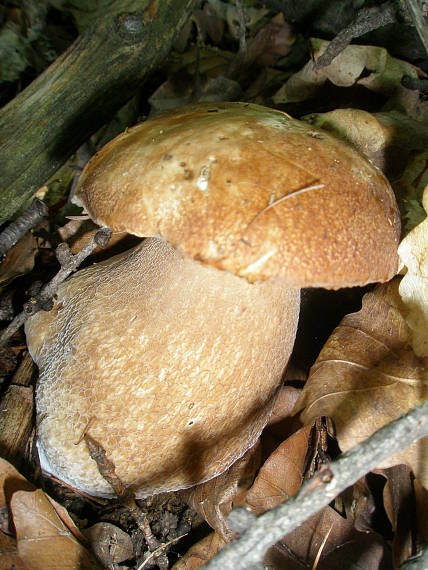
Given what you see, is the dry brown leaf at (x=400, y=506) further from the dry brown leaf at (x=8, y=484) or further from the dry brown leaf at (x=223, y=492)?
the dry brown leaf at (x=8, y=484)

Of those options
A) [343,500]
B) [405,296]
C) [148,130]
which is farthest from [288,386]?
[148,130]

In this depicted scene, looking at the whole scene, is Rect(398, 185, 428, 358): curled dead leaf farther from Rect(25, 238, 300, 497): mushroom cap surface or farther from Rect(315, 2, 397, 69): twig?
Rect(315, 2, 397, 69): twig

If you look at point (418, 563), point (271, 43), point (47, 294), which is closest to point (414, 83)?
point (271, 43)

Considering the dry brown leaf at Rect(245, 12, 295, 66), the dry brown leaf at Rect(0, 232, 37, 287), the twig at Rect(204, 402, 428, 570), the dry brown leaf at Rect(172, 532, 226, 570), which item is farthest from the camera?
the dry brown leaf at Rect(245, 12, 295, 66)

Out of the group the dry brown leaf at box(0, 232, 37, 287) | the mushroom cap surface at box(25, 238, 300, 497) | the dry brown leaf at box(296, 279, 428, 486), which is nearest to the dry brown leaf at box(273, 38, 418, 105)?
the dry brown leaf at box(296, 279, 428, 486)

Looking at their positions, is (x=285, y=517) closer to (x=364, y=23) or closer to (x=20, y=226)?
(x=20, y=226)

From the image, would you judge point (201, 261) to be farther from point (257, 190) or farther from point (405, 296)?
point (405, 296)
